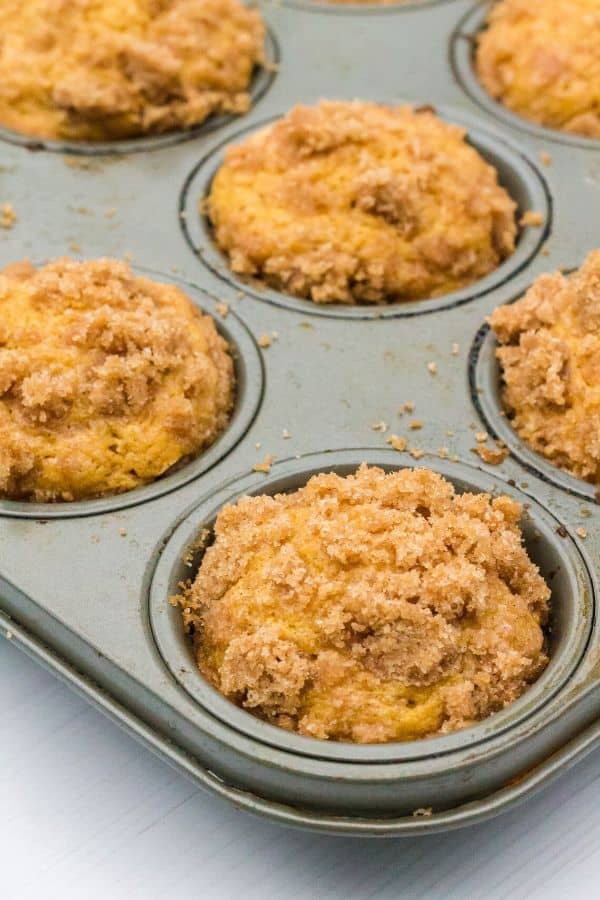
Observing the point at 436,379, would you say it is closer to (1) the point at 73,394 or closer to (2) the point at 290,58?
(1) the point at 73,394

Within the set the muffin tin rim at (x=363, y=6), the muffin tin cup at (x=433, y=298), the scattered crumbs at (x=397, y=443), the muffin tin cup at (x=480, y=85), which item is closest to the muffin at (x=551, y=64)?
the muffin tin cup at (x=480, y=85)

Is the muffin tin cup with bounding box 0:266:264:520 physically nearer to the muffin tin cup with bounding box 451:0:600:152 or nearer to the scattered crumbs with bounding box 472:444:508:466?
the scattered crumbs with bounding box 472:444:508:466

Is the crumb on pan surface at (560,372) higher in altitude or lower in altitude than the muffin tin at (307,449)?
higher

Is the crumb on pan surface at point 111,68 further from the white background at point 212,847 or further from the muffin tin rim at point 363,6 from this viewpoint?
the white background at point 212,847

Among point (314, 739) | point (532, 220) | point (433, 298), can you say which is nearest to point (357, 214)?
point (433, 298)

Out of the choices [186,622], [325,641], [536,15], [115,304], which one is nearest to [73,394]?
[115,304]

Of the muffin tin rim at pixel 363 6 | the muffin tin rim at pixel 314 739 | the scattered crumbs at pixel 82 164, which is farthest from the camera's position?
the muffin tin rim at pixel 363 6

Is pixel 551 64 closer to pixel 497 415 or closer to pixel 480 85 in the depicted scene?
pixel 480 85
